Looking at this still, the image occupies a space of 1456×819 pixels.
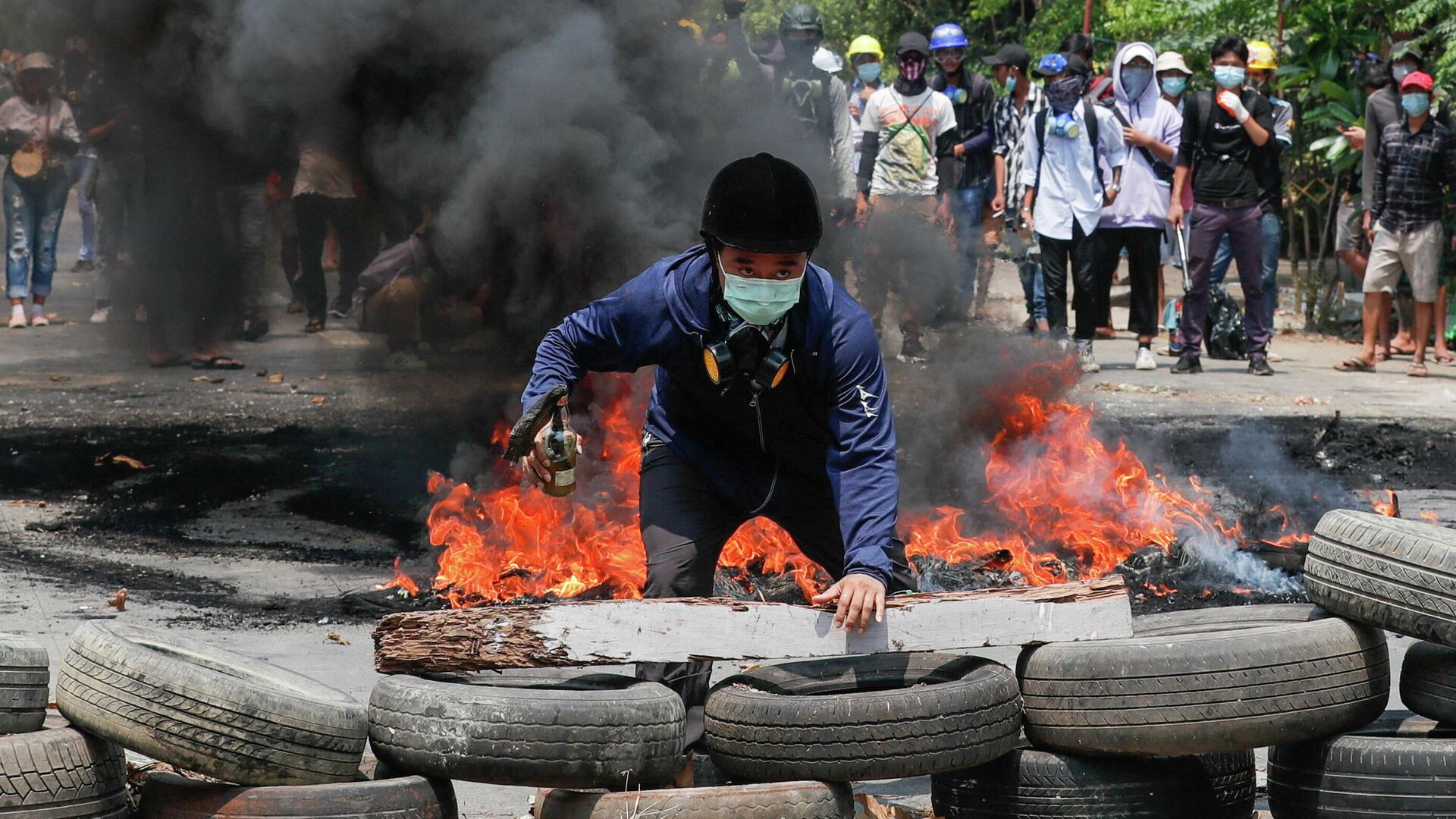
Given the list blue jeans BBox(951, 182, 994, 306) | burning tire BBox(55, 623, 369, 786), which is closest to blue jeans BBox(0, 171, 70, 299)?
blue jeans BBox(951, 182, 994, 306)

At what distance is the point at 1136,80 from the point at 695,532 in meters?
8.48

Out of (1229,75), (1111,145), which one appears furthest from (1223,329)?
(1229,75)

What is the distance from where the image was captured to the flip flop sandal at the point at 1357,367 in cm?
1229

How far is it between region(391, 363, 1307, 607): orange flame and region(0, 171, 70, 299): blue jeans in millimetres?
7392

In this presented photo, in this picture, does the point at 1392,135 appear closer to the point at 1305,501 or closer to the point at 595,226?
the point at 1305,501

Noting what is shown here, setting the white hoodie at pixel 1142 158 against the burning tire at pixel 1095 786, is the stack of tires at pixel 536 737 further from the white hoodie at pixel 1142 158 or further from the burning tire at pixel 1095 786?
the white hoodie at pixel 1142 158

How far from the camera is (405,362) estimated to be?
998 centimetres

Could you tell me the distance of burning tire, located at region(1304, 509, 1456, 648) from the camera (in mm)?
3789

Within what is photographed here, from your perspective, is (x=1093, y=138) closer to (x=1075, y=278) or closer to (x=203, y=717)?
(x=1075, y=278)

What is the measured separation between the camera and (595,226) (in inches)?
340

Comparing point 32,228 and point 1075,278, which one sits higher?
point 32,228

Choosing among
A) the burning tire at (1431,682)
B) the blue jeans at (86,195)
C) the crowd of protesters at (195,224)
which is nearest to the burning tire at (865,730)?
the burning tire at (1431,682)

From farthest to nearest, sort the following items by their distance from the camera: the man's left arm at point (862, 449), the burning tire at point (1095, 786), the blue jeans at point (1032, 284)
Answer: the blue jeans at point (1032, 284) → the man's left arm at point (862, 449) → the burning tire at point (1095, 786)

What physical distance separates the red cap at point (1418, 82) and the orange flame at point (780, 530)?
5.34m
